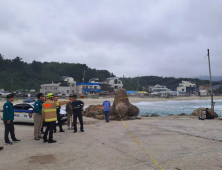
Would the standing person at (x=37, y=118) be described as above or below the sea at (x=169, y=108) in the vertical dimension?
above

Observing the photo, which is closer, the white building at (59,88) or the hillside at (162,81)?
the white building at (59,88)

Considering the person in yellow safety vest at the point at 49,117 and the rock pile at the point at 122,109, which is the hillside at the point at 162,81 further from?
the person in yellow safety vest at the point at 49,117

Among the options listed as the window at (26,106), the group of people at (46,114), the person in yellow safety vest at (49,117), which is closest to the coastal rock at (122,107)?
the window at (26,106)

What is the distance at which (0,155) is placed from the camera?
204 inches

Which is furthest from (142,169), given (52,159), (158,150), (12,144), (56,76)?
(56,76)

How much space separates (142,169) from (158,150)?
5.10 feet

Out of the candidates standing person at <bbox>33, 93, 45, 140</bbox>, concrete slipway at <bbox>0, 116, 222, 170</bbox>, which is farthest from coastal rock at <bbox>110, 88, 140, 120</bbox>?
standing person at <bbox>33, 93, 45, 140</bbox>

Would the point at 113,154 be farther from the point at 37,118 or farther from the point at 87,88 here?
the point at 87,88

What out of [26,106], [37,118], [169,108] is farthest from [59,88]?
A: [37,118]

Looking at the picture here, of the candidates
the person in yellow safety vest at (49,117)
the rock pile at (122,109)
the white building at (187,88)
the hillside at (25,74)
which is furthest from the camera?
the white building at (187,88)

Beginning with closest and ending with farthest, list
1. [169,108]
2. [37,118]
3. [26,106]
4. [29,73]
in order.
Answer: [37,118]
[26,106]
[169,108]
[29,73]

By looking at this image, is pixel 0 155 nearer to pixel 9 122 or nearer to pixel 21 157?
pixel 21 157

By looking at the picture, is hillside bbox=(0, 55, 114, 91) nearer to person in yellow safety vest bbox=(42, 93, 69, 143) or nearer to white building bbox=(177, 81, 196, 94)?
white building bbox=(177, 81, 196, 94)

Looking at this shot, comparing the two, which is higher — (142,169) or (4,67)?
(4,67)
